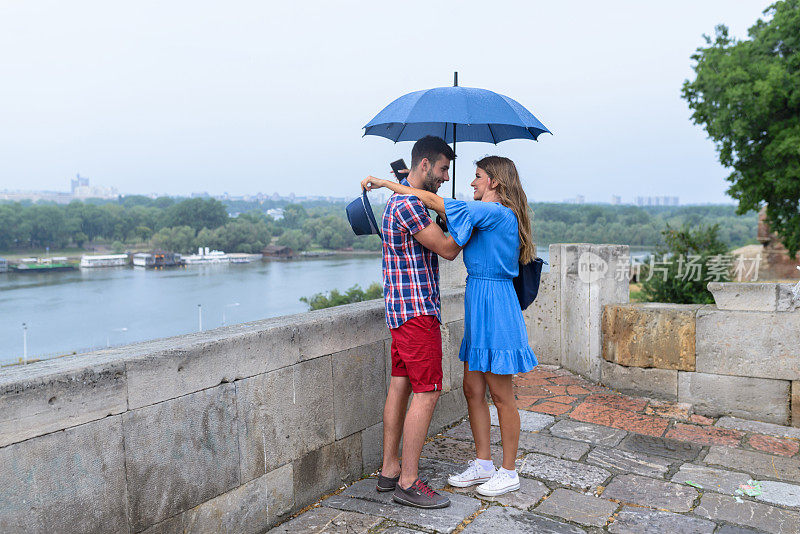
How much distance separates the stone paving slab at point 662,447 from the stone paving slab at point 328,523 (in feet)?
5.83

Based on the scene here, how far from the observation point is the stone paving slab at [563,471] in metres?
3.10

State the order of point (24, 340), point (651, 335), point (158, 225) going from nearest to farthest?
point (651, 335) → point (24, 340) → point (158, 225)

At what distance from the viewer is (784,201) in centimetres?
1906

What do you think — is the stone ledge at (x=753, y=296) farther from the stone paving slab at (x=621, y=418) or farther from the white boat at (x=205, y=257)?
the white boat at (x=205, y=257)

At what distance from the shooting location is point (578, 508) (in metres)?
2.79

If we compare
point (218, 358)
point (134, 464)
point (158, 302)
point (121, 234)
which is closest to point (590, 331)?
point (218, 358)

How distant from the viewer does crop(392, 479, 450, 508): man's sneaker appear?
2721mm

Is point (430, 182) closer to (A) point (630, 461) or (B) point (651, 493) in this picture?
(B) point (651, 493)

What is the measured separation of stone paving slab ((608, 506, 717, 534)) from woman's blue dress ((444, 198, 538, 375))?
2.48 feet

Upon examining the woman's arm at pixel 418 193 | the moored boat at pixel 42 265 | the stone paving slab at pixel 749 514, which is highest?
the woman's arm at pixel 418 193

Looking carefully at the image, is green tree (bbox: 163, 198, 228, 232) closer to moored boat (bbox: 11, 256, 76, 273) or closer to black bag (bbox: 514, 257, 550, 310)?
moored boat (bbox: 11, 256, 76, 273)

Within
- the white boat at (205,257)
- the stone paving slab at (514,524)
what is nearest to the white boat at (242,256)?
the white boat at (205,257)

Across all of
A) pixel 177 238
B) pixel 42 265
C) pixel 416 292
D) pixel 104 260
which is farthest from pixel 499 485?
pixel 42 265

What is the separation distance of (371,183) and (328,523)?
146cm
